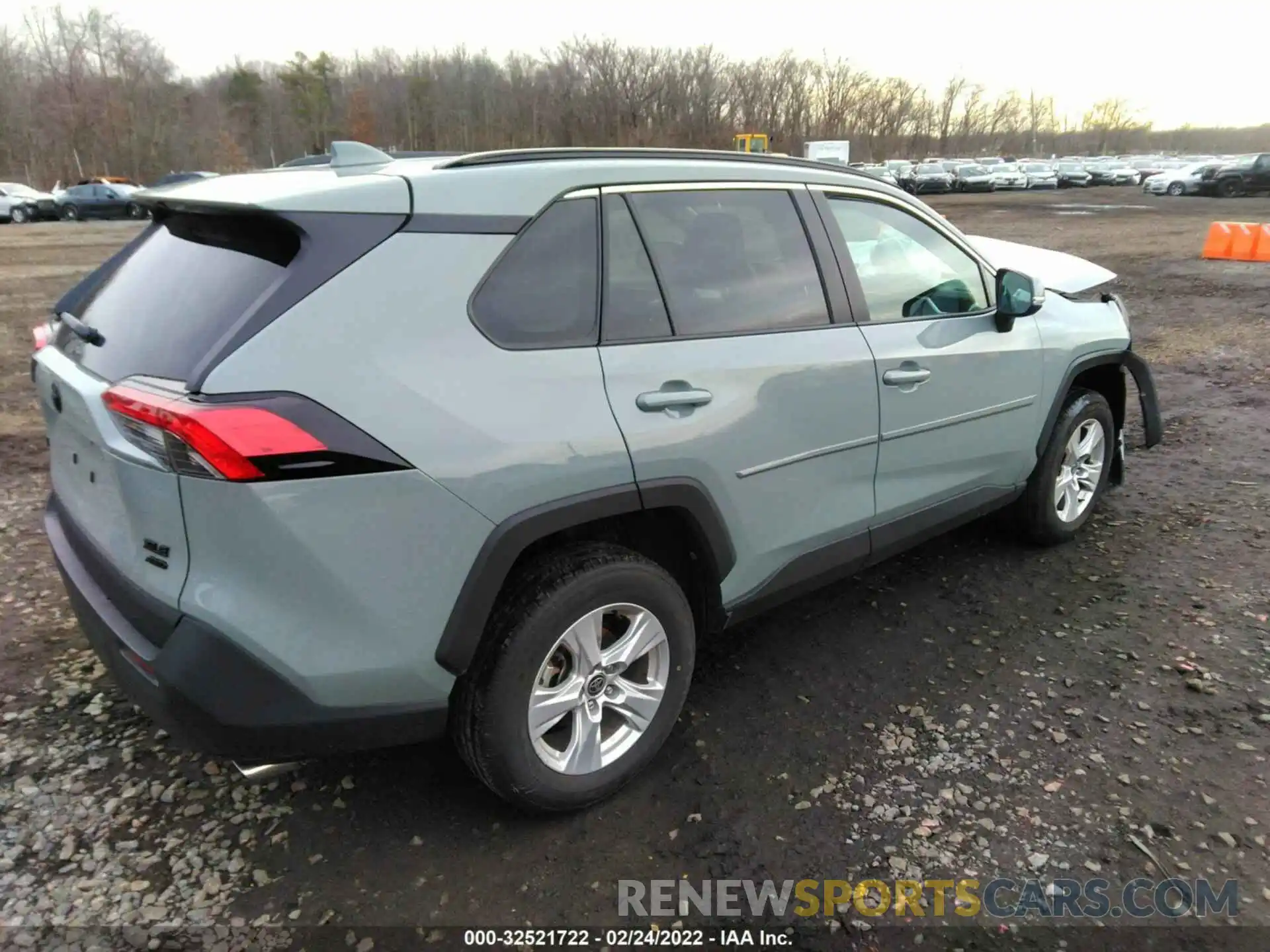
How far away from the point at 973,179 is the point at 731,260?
4881 cm

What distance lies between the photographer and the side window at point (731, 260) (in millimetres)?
2623

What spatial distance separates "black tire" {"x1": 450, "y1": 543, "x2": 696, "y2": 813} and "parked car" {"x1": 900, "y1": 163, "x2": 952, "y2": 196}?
46.9 metres

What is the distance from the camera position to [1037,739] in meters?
2.89

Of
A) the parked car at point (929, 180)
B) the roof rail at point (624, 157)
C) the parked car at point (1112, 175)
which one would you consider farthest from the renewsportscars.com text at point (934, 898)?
the parked car at point (1112, 175)

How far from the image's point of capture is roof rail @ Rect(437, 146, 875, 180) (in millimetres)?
2414

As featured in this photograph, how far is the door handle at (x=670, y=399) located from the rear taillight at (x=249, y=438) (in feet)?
2.48

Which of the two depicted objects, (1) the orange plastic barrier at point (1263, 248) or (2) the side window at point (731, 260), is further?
(1) the orange plastic barrier at point (1263, 248)

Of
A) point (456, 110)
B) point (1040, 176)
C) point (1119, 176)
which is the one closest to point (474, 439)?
point (1040, 176)

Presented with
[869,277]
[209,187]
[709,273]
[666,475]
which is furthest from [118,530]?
[869,277]

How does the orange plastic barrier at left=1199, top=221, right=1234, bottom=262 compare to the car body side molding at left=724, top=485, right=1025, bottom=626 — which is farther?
the orange plastic barrier at left=1199, top=221, right=1234, bottom=262

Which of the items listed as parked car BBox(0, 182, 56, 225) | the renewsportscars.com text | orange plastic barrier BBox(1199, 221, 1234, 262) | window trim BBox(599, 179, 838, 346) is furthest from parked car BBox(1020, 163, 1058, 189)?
the renewsportscars.com text

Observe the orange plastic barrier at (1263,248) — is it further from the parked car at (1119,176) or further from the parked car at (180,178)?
the parked car at (1119,176)

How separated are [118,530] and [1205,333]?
10.4 m

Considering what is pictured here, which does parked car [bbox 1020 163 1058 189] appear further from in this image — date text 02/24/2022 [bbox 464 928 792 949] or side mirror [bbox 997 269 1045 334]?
date text 02/24/2022 [bbox 464 928 792 949]
